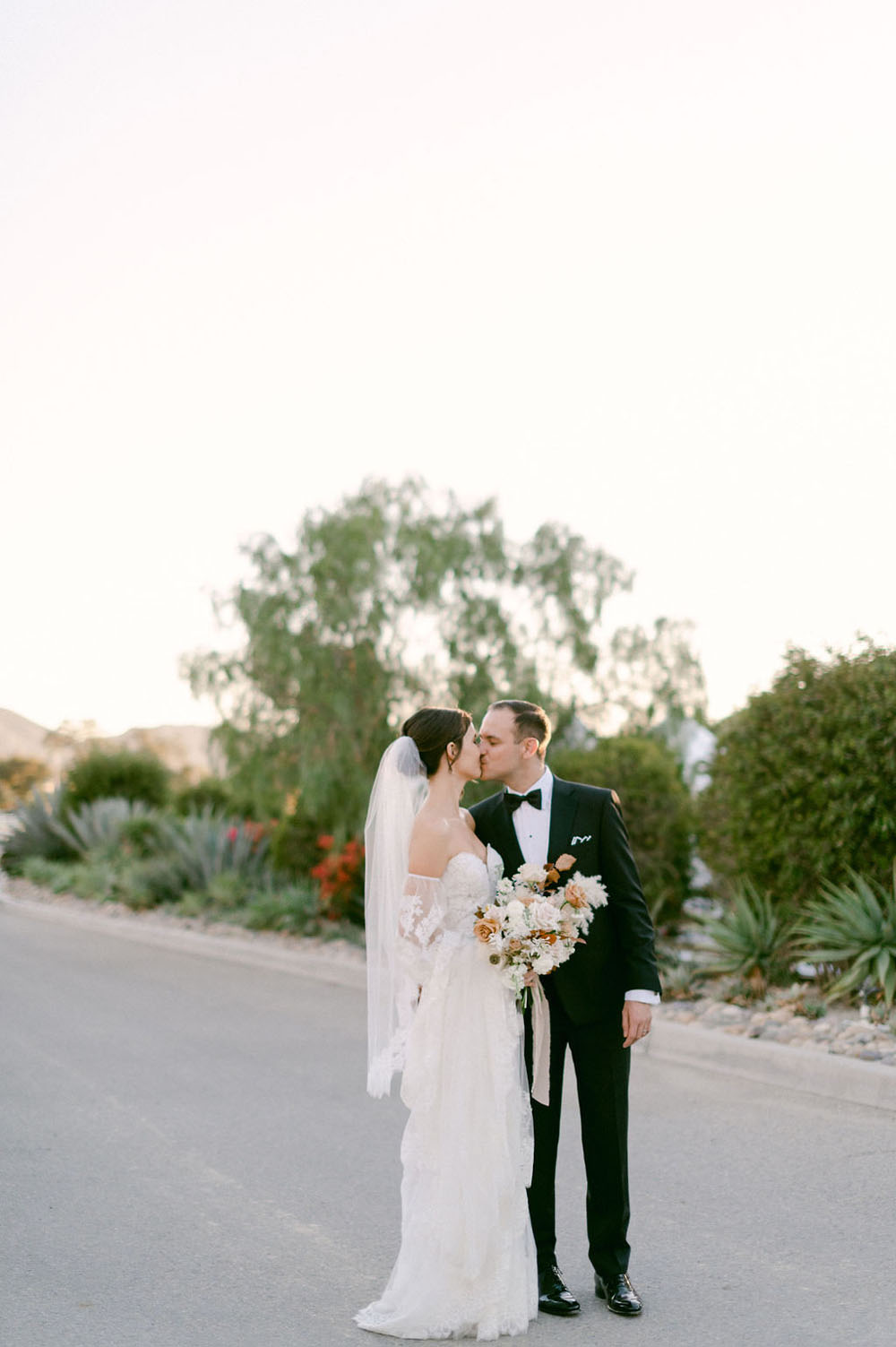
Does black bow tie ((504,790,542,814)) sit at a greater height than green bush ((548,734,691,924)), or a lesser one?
lesser

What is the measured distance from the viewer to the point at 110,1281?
201 inches

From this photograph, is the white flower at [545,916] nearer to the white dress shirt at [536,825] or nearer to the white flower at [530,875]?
the white flower at [530,875]

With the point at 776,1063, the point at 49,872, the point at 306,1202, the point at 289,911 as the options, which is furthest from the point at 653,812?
the point at 49,872

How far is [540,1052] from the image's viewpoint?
498cm

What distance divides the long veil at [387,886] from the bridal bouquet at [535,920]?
49 cm

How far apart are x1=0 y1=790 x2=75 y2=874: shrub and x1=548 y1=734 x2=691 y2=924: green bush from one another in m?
16.8

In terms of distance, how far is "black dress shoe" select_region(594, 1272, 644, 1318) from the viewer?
187 inches

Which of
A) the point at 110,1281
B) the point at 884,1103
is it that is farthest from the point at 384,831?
the point at 884,1103

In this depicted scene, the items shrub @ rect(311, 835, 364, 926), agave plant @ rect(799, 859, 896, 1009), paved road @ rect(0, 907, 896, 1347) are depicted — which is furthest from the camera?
shrub @ rect(311, 835, 364, 926)

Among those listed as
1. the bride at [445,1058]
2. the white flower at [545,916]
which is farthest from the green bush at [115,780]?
the white flower at [545,916]

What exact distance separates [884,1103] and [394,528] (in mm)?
10403

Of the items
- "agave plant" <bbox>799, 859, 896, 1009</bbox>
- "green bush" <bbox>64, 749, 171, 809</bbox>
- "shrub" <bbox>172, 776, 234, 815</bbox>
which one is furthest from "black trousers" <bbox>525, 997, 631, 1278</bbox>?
"green bush" <bbox>64, 749, 171, 809</bbox>

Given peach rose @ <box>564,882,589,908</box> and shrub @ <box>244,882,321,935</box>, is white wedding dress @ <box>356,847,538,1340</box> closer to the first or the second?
peach rose @ <box>564,882,589,908</box>

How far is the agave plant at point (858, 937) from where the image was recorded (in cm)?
966
